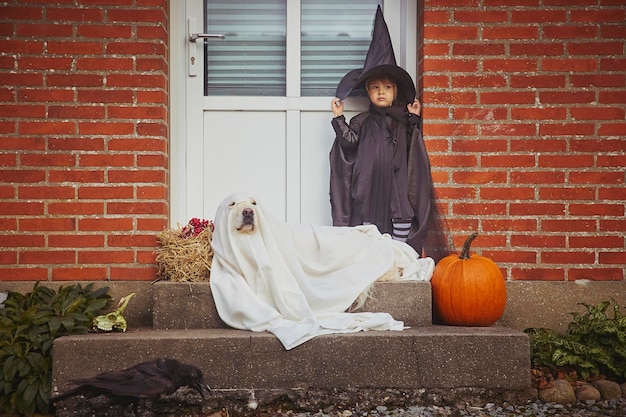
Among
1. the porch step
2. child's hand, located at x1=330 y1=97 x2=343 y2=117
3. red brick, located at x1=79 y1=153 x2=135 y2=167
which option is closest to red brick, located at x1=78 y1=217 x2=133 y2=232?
red brick, located at x1=79 y1=153 x2=135 y2=167

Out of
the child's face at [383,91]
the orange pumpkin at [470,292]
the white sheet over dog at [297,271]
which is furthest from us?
the child's face at [383,91]

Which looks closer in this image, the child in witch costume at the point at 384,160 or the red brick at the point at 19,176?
the red brick at the point at 19,176

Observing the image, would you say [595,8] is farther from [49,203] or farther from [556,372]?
[49,203]

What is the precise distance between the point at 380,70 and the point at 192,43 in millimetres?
1405

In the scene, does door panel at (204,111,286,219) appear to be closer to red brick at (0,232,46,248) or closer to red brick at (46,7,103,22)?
red brick at (46,7,103,22)

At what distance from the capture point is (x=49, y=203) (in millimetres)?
4836

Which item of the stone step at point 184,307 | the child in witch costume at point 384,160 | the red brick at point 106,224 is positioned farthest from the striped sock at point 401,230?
the red brick at point 106,224

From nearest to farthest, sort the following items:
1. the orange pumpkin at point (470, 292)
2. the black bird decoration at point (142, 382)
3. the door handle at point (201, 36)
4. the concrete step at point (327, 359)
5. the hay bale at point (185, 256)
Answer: the black bird decoration at point (142, 382), the concrete step at point (327, 359), the orange pumpkin at point (470, 292), the hay bale at point (185, 256), the door handle at point (201, 36)

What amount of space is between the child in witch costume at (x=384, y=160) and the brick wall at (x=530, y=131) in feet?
0.45

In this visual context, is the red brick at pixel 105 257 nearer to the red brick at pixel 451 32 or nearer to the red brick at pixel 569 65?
the red brick at pixel 451 32

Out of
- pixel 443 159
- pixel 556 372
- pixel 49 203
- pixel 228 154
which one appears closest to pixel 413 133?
pixel 443 159

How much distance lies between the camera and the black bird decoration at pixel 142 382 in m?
3.40

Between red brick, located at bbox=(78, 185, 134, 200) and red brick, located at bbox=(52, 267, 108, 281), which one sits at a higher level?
red brick, located at bbox=(78, 185, 134, 200)

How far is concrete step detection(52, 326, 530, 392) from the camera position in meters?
3.96
